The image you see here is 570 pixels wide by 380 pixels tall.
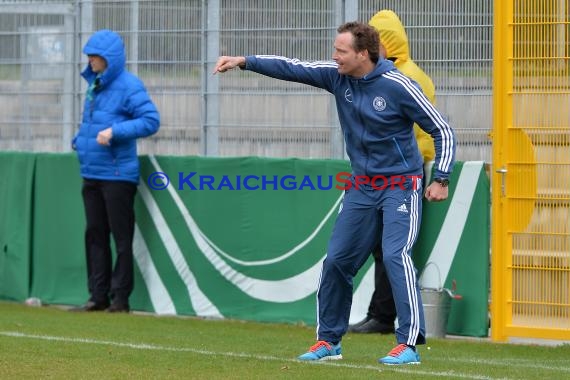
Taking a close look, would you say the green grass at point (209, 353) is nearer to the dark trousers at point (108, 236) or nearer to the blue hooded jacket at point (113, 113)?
the dark trousers at point (108, 236)

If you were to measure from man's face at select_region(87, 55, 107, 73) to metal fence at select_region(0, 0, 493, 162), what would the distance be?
1.96ft

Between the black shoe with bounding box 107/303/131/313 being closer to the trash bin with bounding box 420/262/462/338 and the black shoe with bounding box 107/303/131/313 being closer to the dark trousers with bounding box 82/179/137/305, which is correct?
the dark trousers with bounding box 82/179/137/305

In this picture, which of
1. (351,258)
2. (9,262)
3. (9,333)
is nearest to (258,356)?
(351,258)

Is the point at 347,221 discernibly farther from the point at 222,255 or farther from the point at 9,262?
the point at 9,262

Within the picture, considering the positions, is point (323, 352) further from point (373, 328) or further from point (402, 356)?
point (373, 328)

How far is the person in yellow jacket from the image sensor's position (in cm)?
965

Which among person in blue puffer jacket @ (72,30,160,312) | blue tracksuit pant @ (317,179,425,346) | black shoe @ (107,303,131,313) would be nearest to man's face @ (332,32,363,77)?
blue tracksuit pant @ (317,179,425,346)

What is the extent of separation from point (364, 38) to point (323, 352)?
1808 millimetres

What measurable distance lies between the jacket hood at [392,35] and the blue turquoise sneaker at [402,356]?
2.81 metres

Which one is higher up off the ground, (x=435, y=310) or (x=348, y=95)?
(x=348, y=95)

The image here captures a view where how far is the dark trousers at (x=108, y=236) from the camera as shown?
36.5 feet

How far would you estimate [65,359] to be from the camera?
788cm

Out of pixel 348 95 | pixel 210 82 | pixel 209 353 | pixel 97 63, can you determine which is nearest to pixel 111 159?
pixel 97 63

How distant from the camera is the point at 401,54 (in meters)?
9.70
